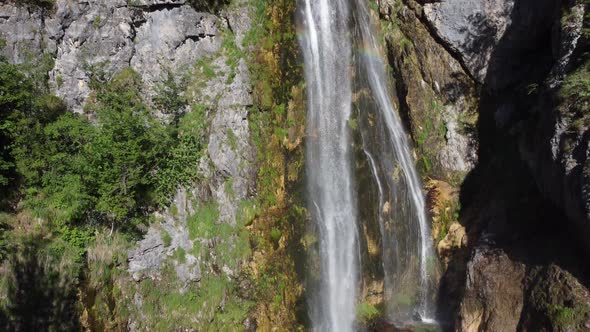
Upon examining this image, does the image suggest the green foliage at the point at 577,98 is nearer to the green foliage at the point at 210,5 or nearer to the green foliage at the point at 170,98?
the green foliage at the point at 170,98

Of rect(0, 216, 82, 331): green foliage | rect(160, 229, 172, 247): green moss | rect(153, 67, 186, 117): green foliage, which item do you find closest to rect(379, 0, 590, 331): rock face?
rect(153, 67, 186, 117): green foliage

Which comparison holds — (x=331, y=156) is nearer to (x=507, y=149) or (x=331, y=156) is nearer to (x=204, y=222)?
(x=204, y=222)

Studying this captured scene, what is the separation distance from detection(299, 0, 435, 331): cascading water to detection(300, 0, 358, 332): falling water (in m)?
0.03

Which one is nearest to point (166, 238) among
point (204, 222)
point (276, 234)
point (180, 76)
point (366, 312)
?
point (204, 222)

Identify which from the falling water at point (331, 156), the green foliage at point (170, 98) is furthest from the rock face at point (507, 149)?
the green foliage at point (170, 98)

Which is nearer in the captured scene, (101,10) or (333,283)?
(333,283)

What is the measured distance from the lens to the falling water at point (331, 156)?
12.0m

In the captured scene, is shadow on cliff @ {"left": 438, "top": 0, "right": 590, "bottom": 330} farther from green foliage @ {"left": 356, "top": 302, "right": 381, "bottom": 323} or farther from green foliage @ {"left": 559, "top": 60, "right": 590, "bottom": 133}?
green foliage @ {"left": 356, "top": 302, "right": 381, "bottom": 323}

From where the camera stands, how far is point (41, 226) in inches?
415

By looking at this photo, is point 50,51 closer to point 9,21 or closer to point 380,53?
point 9,21

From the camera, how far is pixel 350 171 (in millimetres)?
12336

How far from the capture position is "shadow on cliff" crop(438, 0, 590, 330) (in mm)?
9492

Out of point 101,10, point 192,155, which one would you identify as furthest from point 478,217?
point 101,10

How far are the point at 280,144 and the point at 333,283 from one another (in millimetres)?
4306
